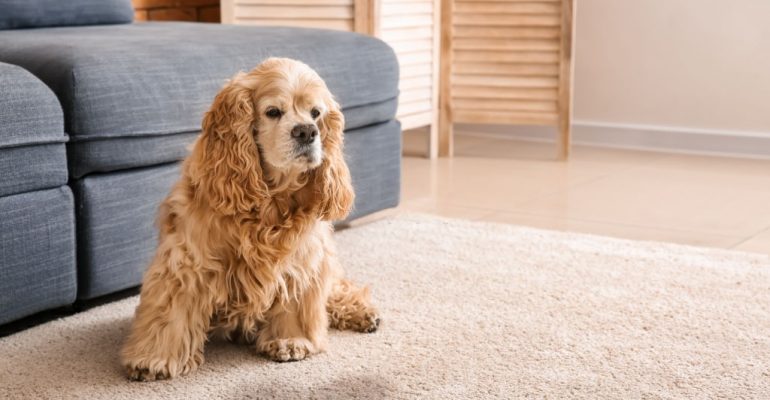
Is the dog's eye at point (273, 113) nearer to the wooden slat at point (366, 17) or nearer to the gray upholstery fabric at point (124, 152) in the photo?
the gray upholstery fabric at point (124, 152)

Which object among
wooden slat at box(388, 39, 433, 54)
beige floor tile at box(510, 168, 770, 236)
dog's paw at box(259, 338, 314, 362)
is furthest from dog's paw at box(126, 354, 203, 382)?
wooden slat at box(388, 39, 433, 54)

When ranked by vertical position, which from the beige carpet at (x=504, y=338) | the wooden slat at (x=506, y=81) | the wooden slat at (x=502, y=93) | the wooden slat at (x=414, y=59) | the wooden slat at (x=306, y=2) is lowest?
the beige carpet at (x=504, y=338)

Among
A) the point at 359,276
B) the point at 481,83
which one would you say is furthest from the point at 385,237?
the point at 481,83

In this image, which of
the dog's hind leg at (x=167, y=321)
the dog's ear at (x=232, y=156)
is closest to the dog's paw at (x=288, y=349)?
the dog's hind leg at (x=167, y=321)

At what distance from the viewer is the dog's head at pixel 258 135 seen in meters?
1.69

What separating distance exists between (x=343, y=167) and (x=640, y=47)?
2.81 meters

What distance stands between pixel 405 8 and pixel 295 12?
0.44 m

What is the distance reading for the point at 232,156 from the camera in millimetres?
1709

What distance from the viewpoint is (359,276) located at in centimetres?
239

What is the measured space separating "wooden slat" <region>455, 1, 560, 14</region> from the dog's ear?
2465mm

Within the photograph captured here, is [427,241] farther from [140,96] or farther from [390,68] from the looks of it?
[140,96]

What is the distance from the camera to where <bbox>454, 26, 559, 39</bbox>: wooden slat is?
4016mm

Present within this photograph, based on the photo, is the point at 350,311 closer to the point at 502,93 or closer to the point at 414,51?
the point at 414,51

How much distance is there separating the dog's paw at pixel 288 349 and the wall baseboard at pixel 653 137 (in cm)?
284
